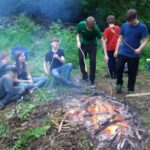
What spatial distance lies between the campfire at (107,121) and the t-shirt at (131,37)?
1.89m

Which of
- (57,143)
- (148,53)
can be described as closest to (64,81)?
(57,143)

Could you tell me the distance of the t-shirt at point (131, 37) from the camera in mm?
8711

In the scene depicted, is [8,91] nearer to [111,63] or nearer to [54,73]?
[54,73]

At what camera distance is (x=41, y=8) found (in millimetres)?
14578

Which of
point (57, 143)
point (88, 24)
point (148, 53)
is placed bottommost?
point (148, 53)

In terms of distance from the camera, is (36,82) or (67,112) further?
(36,82)

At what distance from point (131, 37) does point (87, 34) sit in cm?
116

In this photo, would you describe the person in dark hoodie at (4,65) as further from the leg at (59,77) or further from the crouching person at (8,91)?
the leg at (59,77)

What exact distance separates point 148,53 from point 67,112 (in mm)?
7283

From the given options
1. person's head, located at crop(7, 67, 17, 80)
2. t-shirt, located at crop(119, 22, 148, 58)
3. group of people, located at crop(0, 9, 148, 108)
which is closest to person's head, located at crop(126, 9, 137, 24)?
group of people, located at crop(0, 9, 148, 108)

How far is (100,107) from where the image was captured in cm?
687

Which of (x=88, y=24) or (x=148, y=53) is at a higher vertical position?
(x=88, y=24)

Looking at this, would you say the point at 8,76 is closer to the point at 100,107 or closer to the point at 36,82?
the point at 36,82

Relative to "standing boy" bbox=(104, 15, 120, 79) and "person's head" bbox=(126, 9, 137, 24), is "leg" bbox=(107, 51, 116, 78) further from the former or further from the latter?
"person's head" bbox=(126, 9, 137, 24)
